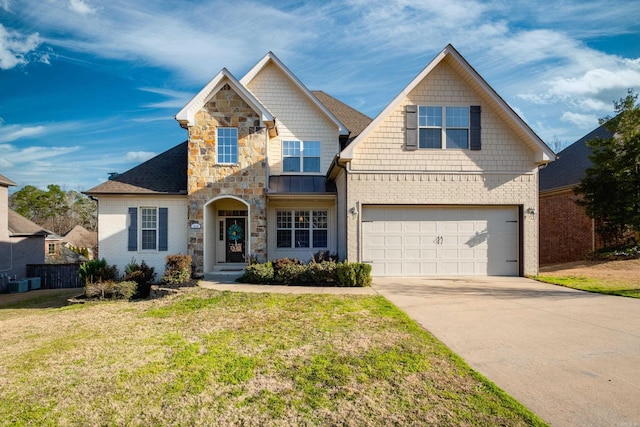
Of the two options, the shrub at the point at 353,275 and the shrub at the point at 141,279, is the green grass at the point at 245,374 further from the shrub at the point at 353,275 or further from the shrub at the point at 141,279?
the shrub at the point at 141,279

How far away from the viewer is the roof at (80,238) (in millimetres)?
36625

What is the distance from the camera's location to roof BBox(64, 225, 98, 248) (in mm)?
36625

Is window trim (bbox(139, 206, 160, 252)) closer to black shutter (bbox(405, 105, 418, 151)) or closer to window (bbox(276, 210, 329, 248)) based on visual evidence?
window (bbox(276, 210, 329, 248))

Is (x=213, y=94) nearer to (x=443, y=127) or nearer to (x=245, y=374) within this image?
(x=443, y=127)

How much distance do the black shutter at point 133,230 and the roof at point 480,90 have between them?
28.7 ft

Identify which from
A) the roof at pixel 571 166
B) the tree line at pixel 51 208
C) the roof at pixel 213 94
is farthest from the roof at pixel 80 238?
the roof at pixel 571 166

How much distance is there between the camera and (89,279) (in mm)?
13195

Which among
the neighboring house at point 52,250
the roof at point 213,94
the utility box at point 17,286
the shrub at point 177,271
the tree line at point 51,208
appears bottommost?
the utility box at point 17,286

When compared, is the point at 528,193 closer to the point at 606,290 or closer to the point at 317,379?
the point at 606,290

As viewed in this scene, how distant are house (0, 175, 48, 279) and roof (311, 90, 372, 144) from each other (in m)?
16.8

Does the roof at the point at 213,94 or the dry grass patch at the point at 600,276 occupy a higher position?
the roof at the point at 213,94

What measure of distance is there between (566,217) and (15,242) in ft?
94.8

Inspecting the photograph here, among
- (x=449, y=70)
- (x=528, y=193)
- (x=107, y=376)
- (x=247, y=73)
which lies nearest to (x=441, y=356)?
(x=107, y=376)

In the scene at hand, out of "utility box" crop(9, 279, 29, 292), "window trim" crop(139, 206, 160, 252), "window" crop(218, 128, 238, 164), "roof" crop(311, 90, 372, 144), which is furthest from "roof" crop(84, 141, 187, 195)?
"roof" crop(311, 90, 372, 144)
